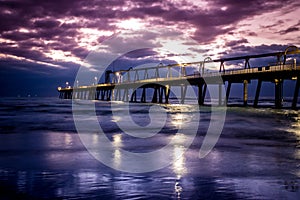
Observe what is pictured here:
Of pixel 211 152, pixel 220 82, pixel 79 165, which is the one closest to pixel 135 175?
pixel 79 165

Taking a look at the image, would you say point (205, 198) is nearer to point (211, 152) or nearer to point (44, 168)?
point (44, 168)

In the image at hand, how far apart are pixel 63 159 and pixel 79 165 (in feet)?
3.41

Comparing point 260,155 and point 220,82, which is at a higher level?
point 220,82

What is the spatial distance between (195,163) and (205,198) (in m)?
3.06

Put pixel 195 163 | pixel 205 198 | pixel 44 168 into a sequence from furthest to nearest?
pixel 195 163 → pixel 44 168 → pixel 205 198

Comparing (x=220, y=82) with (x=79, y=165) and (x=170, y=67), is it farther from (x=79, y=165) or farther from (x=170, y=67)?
(x=79, y=165)

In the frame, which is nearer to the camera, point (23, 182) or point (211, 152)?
point (23, 182)

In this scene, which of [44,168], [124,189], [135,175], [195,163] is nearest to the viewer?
[124,189]

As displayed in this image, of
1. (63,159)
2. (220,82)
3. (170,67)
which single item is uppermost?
(170,67)

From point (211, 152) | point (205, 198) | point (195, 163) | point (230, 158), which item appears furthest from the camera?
point (211, 152)

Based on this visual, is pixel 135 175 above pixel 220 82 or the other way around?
the other way around

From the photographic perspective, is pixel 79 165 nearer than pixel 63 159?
Yes

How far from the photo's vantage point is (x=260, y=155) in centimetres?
924

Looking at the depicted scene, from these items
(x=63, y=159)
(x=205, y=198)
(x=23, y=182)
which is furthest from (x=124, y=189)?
(x=63, y=159)
